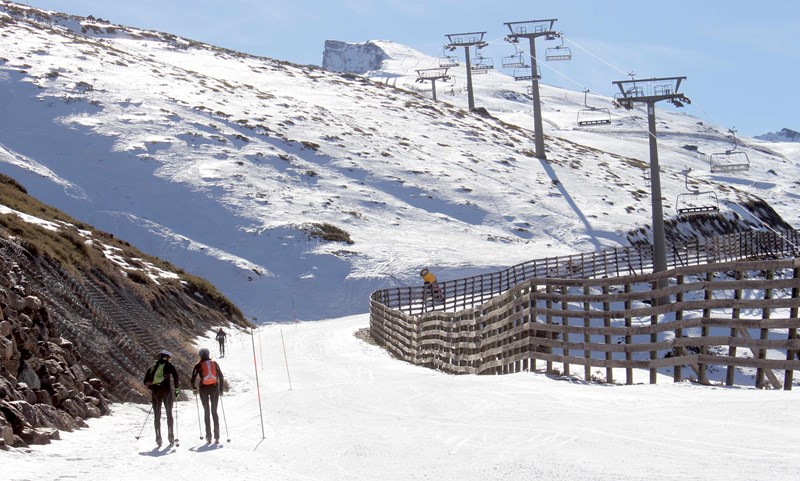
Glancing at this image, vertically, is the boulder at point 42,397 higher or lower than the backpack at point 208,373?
lower

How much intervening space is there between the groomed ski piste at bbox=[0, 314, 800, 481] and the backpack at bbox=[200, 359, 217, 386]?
0.77m

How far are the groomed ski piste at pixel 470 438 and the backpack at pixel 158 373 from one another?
0.82 metres

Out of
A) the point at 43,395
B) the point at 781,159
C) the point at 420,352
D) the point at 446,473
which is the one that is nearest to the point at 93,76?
the point at 420,352

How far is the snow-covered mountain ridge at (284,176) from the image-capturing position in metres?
57.8

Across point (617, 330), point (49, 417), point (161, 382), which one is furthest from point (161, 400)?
point (617, 330)

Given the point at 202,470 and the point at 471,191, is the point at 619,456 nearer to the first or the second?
the point at 202,470

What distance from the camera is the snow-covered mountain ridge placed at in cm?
5781

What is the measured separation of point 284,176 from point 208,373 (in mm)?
57947

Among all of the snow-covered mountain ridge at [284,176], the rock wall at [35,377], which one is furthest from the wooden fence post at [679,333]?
the snow-covered mountain ridge at [284,176]

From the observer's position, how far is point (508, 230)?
68125mm

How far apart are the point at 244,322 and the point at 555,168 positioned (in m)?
47.9

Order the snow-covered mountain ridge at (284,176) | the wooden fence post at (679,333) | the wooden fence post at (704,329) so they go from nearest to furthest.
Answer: the wooden fence post at (704,329), the wooden fence post at (679,333), the snow-covered mountain ridge at (284,176)

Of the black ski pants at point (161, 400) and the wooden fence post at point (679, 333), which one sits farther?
the wooden fence post at point (679, 333)

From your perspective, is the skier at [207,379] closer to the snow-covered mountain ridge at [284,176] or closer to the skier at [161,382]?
the skier at [161,382]
